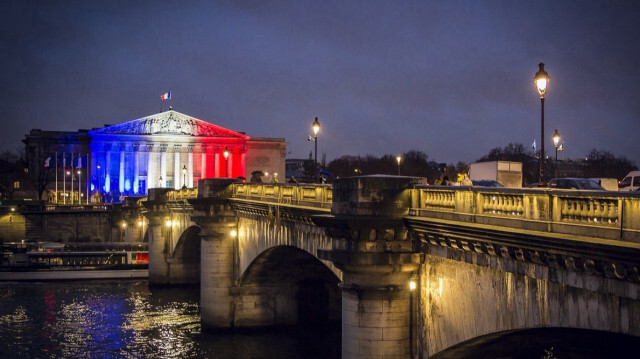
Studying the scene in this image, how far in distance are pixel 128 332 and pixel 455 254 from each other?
27.7 metres

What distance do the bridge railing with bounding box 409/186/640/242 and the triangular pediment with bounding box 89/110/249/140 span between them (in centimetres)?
13014

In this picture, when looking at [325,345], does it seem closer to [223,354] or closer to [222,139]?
[223,354]

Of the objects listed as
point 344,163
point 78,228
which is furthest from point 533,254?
point 344,163

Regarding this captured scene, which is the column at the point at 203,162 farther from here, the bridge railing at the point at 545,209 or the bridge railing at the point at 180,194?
the bridge railing at the point at 545,209

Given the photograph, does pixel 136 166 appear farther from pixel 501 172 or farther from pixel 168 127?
pixel 501 172

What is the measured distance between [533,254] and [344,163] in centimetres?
16575

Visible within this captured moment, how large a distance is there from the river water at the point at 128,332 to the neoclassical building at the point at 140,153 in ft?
276

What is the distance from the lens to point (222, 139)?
489 ft

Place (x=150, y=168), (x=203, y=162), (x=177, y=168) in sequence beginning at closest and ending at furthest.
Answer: (x=150, y=168), (x=177, y=168), (x=203, y=162)

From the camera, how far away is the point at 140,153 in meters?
143

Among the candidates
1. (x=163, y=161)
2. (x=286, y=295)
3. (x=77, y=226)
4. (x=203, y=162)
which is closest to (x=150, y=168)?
(x=163, y=161)

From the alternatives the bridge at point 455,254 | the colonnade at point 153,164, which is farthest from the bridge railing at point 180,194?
the colonnade at point 153,164

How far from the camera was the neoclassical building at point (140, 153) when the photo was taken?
136m

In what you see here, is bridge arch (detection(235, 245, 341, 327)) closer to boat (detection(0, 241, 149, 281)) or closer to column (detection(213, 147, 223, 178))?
boat (detection(0, 241, 149, 281))
